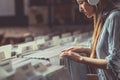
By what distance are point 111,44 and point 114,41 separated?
0.07 ft

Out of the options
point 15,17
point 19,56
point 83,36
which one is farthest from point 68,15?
point 19,56

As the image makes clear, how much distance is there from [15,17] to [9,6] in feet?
1.35

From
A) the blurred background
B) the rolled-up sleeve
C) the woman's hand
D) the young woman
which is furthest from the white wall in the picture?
the rolled-up sleeve

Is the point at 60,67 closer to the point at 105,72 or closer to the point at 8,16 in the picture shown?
the point at 105,72

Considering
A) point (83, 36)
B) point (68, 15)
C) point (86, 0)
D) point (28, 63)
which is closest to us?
point (28, 63)

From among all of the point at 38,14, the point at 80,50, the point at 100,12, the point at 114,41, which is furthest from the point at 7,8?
the point at 114,41

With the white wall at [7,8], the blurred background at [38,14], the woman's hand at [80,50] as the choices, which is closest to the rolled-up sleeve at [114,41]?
the woman's hand at [80,50]

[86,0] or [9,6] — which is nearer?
[86,0]

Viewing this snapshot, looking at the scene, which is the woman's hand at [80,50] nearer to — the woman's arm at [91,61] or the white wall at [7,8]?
the woman's arm at [91,61]

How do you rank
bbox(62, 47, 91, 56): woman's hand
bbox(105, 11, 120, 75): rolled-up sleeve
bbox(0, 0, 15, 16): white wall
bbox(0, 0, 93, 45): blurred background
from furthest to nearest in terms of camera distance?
bbox(0, 0, 15, 16): white wall, bbox(0, 0, 93, 45): blurred background, bbox(62, 47, 91, 56): woman's hand, bbox(105, 11, 120, 75): rolled-up sleeve

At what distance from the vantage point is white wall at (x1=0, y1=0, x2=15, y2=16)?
9797 millimetres

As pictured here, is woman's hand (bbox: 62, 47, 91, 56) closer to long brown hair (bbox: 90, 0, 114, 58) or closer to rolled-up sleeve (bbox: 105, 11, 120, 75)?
long brown hair (bbox: 90, 0, 114, 58)

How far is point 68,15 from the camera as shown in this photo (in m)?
9.58

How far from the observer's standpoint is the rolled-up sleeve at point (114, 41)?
54.1 inches
